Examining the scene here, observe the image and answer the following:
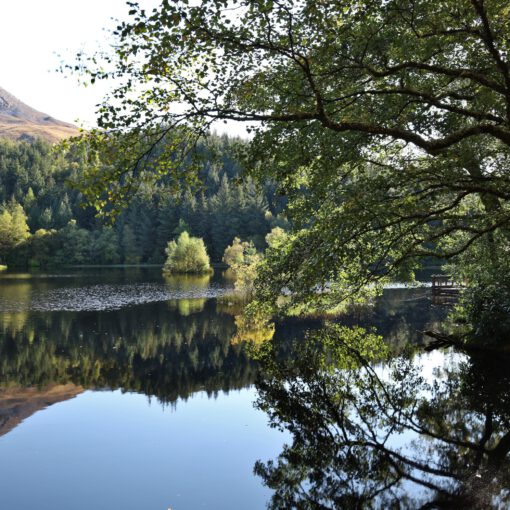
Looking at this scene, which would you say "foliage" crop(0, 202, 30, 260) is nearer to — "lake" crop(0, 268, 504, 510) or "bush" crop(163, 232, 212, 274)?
"bush" crop(163, 232, 212, 274)

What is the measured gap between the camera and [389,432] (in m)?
10.4

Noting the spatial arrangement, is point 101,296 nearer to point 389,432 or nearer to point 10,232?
point 389,432

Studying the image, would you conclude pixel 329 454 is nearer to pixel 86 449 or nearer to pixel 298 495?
pixel 298 495

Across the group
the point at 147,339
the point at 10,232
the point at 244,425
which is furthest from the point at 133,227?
the point at 244,425

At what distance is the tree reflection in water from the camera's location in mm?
7750

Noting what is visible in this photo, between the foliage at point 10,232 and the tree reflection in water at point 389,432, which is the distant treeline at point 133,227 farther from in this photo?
the tree reflection in water at point 389,432

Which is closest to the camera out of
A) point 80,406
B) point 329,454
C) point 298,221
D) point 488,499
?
point 488,499

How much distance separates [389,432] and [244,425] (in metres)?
3.46

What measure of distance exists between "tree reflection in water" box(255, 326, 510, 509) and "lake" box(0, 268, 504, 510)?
39mm

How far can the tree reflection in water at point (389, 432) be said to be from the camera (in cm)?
775

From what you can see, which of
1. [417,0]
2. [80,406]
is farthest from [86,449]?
[417,0]

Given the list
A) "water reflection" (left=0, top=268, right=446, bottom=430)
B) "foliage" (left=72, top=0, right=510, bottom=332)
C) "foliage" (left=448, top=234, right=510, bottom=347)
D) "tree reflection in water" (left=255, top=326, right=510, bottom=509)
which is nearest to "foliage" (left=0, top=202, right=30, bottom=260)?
"water reflection" (left=0, top=268, right=446, bottom=430)

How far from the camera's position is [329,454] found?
935 centimetres

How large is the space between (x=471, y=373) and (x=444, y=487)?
8230 millimetres
